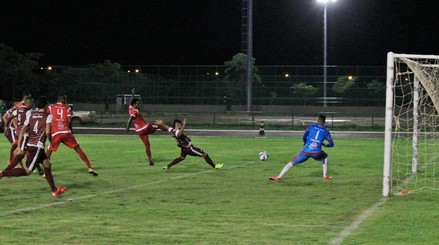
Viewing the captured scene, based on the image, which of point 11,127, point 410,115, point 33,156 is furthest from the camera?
point 410,115

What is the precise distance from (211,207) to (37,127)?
154 inches

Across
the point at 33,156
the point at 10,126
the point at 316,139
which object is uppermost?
the point at 10,126

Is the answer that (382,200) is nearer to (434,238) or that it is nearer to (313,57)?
(434,238)

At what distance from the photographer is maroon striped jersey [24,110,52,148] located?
1338cm

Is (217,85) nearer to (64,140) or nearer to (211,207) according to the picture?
(64,140)

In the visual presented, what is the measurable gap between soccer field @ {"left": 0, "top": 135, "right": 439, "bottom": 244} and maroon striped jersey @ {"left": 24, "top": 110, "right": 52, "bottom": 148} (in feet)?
3.41

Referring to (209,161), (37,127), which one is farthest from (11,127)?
(37,127)

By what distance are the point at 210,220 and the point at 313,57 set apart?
102527mm

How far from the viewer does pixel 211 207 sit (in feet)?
39.4

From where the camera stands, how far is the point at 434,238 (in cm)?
925

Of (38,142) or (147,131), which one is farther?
(147,131)

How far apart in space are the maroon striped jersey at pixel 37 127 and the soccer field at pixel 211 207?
1.04 m

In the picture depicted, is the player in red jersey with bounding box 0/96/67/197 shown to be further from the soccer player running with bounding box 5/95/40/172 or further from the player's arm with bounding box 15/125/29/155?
the soccer player running with bounding box 5/95/40/172

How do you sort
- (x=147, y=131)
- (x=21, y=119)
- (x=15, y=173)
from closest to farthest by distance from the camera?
1. (x=15, y=173)
2. (x=21, y=119)
3. (x=147, y=131)
